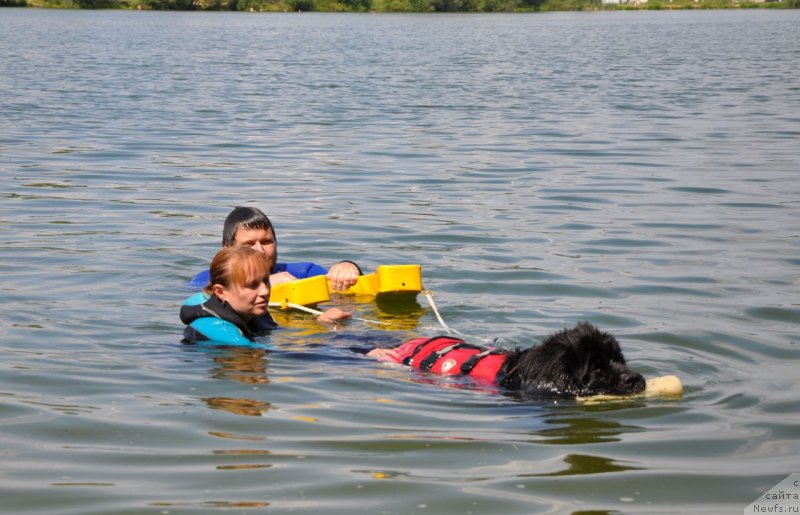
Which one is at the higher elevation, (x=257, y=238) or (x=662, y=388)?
(x=257, y=238)

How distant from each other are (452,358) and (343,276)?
2026 millimetres

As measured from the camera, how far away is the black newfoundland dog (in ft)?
15.9

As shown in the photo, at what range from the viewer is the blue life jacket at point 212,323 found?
20.5ft

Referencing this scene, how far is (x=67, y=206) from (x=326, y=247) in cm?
308

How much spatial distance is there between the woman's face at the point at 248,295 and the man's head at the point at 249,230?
698 millimetres

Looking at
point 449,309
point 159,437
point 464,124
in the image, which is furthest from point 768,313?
point 464,124

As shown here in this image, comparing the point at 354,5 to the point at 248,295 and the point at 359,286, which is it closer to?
the point at 359,286

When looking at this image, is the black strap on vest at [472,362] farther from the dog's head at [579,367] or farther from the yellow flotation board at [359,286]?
the yellow flotation board at [359,286]

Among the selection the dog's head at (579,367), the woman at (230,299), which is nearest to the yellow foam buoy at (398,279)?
the woman at (230,299)

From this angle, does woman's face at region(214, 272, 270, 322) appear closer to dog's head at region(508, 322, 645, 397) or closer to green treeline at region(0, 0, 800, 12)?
dog's head at region(508, 322, 645, 397)

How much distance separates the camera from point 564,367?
4.91 meters

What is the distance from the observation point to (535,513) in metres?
4.00

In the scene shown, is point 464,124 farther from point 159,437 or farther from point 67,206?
point 159,437

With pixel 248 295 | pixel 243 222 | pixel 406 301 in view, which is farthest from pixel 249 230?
pixel 406 301
